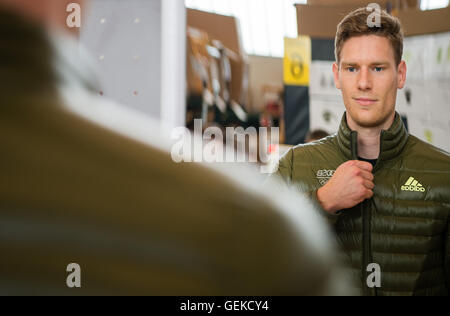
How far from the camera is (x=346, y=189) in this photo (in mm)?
829

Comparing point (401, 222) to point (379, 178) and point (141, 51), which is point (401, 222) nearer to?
point (379, 178)

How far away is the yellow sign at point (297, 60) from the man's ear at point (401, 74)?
0.78 feet

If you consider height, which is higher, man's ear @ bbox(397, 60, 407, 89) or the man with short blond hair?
man's ear @ bbox(397, 60, 407, 89)

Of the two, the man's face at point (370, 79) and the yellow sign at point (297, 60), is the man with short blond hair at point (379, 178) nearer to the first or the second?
the man's face at point (370, 79)

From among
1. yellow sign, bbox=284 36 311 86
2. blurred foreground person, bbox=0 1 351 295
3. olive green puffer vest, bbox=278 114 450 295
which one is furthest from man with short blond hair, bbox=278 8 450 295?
blurred foreground person, bbox=0 1 351 295

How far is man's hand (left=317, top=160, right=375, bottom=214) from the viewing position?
822 mm

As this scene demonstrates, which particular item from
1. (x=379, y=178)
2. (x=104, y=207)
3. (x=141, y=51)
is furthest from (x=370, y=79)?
(x=141, y=51)

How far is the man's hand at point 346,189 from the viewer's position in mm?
822

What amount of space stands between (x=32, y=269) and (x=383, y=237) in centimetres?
81

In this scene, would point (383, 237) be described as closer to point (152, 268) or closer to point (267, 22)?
point (267, 22)

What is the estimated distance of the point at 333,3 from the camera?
3.27 feet

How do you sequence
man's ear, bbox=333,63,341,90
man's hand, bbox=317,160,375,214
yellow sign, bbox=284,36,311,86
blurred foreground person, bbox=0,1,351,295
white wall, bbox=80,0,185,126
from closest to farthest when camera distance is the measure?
1. blurred foreground person, bbox=0,1,351,295
2. man's hand, bbox=317,160,375,214
3. man's ear, bbox=333,63,341,90
4. yellow sign, bbox=284,36,311,86
5. white wall, bbox=80,0,185,126

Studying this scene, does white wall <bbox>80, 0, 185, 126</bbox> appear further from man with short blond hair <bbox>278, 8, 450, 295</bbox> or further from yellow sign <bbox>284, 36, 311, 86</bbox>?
man with short blond hair <bbox>278, 8, 450, 295</bbox>
